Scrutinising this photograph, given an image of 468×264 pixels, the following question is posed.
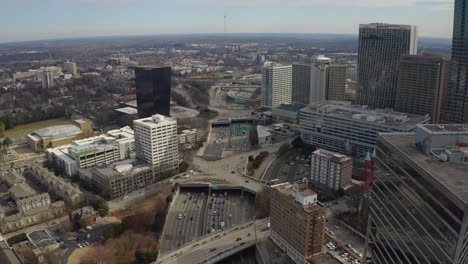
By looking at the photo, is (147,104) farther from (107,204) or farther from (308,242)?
(308,242)

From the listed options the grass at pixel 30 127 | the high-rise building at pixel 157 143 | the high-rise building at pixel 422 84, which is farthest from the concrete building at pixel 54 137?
the high-rise building at pixel 422 84

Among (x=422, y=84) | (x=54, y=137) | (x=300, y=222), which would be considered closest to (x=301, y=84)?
(x=422, y=84)

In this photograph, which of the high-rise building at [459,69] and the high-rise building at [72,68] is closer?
the high-rise building at [459,69]

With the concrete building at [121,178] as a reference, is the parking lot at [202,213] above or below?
below

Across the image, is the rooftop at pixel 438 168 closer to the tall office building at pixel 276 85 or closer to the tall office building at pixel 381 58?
the tall office building at pixel 381 58

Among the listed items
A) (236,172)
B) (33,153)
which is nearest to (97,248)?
(236,172)

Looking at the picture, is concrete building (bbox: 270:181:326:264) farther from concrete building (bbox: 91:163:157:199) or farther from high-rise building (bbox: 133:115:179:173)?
high-rise building (bbox: 133:115:179:173)

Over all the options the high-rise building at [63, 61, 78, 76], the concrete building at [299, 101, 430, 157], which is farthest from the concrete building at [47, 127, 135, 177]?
the high-rise building at [63, 61, 78, 76]
